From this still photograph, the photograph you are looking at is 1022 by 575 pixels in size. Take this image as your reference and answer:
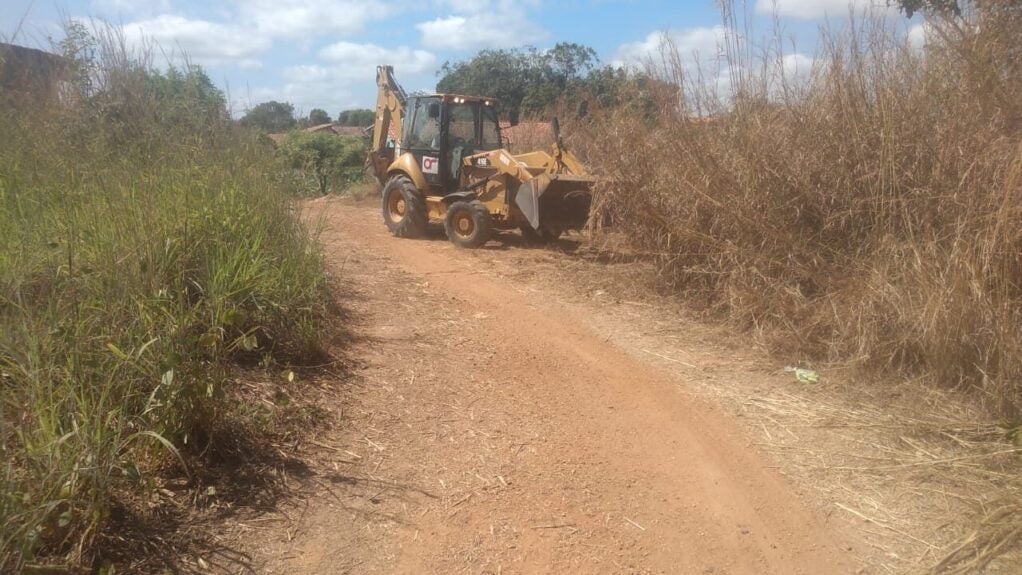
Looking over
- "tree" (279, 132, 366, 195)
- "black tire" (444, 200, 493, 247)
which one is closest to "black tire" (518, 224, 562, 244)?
"black tire" (444, 200, 493, 247)

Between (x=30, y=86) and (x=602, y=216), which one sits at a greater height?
(x=30, y=86)

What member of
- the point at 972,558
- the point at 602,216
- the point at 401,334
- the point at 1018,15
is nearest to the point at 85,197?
the point at 401,334

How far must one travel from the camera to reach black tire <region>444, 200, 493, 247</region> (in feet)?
39.2

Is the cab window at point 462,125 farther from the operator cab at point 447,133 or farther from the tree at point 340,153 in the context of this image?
the tree at point 340,153

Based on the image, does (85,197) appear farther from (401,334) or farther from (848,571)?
(848,571)

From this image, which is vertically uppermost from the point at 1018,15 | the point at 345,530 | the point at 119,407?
the point at 1018,15

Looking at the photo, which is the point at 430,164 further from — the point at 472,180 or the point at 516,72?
the point at 516,72

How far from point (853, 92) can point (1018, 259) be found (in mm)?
2282

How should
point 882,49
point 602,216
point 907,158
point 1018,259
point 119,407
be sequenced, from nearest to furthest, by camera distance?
1. point 119,407
2. point 1018,259
3. point 907,158
4. point 882,49
5. point 602,216

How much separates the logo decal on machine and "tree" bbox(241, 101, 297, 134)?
5095 millimetres

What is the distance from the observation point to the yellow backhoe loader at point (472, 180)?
1120 cm

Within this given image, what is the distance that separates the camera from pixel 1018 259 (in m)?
5.70

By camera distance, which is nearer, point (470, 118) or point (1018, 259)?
point (1018, 259)

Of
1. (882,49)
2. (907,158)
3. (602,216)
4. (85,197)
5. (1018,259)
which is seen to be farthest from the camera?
(602,216)
